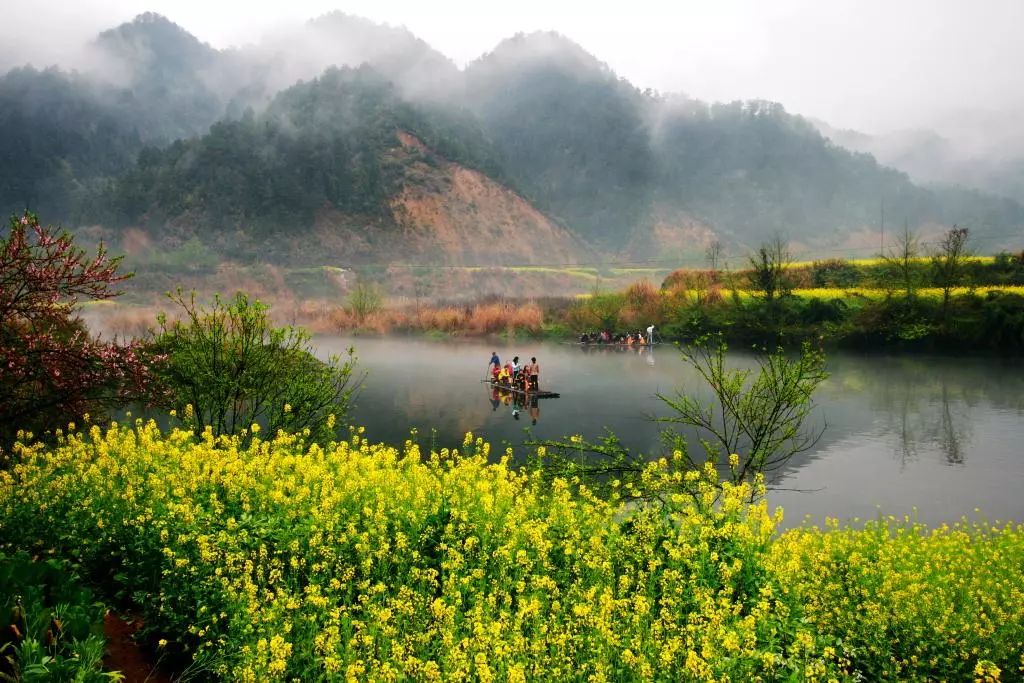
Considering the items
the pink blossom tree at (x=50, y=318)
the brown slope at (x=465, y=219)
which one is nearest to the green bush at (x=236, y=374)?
the pink blossom tree at (x=50, y=318)

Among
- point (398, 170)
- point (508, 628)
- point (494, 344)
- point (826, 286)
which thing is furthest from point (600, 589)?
point (398, 170)

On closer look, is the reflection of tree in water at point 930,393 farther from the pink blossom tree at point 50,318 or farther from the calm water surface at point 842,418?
the pink blossom tree at point 50,318

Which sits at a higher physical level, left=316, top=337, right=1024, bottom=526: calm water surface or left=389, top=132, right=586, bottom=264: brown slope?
left=389, top=132, right=586, bottom=264: brown slope

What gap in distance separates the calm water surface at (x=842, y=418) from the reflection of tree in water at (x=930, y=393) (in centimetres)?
9

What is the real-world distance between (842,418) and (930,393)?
916cm

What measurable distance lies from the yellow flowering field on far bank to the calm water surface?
35.6 feet

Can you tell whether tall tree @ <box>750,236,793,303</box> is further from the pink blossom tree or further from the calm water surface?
the pink blossom tree

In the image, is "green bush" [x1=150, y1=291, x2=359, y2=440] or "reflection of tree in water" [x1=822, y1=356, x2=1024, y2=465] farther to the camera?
"reflection of tree in water" [x1=822, y1=356, x2=1024, y2=465]

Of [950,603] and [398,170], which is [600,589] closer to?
[950,603]

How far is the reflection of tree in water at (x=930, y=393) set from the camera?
32.2 meters

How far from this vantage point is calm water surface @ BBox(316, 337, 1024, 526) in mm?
24266

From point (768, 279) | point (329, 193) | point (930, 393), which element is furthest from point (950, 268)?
point (329, 193)

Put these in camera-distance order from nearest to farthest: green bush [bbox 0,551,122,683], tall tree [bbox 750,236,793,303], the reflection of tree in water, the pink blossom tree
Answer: green bush [bbox 0,551,122,683], the pink blossom tree, the reflection of tree in water, tall tree [bbox 750,236,793,303]

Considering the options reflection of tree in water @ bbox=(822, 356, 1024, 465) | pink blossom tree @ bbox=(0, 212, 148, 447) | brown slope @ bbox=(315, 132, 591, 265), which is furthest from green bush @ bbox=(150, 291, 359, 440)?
brown slope @ bbox=(315, 132, 591, 265)
